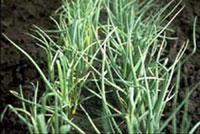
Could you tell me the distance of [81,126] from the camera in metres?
1.90

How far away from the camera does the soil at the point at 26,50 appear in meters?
2.05

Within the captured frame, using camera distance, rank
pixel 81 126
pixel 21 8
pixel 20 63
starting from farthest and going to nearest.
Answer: pixel 21 8
pixel 20 63
pixel 81 126

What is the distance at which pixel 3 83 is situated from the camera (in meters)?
2.24

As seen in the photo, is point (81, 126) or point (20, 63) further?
point (20, 63)

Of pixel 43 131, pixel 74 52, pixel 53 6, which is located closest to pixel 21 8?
pixel 53 6

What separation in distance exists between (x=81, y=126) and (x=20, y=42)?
818mm

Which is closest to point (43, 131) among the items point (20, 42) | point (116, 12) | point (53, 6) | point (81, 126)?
point (81, 126)

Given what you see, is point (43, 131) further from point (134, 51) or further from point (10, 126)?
point (134, 51)

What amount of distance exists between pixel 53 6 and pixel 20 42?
19.3 inches

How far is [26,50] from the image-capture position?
2.46 m

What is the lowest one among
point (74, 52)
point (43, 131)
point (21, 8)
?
point (43, 131)

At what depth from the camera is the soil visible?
6.72 ft

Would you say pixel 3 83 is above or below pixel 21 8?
below

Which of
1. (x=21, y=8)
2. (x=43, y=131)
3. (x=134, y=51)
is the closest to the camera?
(x=43, y=131)
